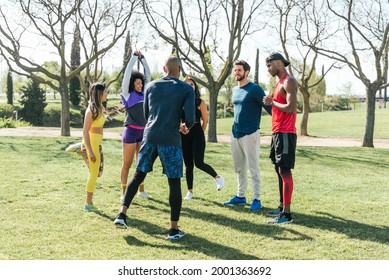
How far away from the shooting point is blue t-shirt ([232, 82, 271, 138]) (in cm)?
633

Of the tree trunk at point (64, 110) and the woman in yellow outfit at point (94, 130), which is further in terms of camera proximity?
the tree trunk at point (64, 110)

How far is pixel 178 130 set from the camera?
4.92m

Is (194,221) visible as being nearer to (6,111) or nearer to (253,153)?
(253,153)

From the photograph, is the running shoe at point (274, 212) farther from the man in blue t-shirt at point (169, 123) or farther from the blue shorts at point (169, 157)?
the blue shorts at point (169, 157)

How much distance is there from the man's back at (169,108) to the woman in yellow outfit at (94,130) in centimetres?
137

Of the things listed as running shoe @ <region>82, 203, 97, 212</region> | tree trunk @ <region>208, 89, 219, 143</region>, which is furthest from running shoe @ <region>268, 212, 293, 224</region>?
tree trunk @ <region>208, 89, 219, 143</region>

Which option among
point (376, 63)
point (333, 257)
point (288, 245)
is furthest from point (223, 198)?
point (376, 63)

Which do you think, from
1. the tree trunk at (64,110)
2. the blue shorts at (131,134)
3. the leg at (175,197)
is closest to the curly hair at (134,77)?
the blue shorts at (131,134)

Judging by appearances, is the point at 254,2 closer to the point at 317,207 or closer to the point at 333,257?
the point at 317,207

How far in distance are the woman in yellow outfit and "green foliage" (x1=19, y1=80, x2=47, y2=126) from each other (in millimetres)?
33490

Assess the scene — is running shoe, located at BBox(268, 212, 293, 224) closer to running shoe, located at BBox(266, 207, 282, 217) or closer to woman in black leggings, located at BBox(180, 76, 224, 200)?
running shoe, located at BBox(266, 207, 282, 217)

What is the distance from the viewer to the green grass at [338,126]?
3057 cm

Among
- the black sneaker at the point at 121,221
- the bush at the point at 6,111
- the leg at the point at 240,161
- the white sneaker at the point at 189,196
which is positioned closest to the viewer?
the black sneaker at the point at 121,221

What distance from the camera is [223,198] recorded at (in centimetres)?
722
